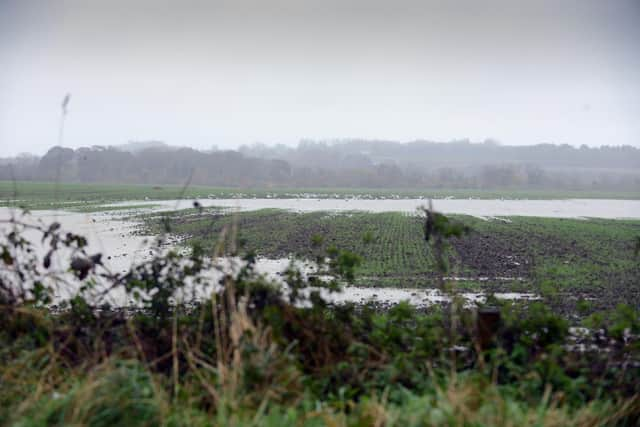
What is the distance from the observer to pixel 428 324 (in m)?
3.96

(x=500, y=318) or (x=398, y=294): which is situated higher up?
(x=500, y=318)

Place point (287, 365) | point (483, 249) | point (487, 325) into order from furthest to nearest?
point (483, 249) < point (487, 325) < point (287, 365)

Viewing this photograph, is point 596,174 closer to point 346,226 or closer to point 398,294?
point 346,226

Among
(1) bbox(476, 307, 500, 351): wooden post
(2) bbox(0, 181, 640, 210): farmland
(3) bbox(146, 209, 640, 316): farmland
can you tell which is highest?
(2) bbox(0, 181, 640, 210): farmland

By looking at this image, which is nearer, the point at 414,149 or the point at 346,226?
the point at 346,226

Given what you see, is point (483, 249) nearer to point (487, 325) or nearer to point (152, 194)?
point (487, 325)

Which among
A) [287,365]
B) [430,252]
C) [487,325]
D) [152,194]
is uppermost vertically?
[152,194]

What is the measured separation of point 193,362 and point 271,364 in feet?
2.31

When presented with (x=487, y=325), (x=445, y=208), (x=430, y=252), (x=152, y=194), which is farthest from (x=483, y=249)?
(x=152, y=194)

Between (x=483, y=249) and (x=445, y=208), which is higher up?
(x=445, y=208)

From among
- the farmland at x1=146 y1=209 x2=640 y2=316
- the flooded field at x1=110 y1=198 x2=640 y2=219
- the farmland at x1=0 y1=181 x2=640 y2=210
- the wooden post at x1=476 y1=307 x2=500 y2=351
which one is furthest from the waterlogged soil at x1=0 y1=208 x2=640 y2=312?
the flooded field at x1=110 y1=198 x2=640 y2=219

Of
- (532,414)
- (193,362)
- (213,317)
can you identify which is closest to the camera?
(532,414)

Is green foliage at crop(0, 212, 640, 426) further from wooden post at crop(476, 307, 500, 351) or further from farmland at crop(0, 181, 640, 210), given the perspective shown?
farmland at crop(0, 181, 640, 210)

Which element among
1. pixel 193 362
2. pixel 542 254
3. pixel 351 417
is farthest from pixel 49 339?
pixel 542 254
